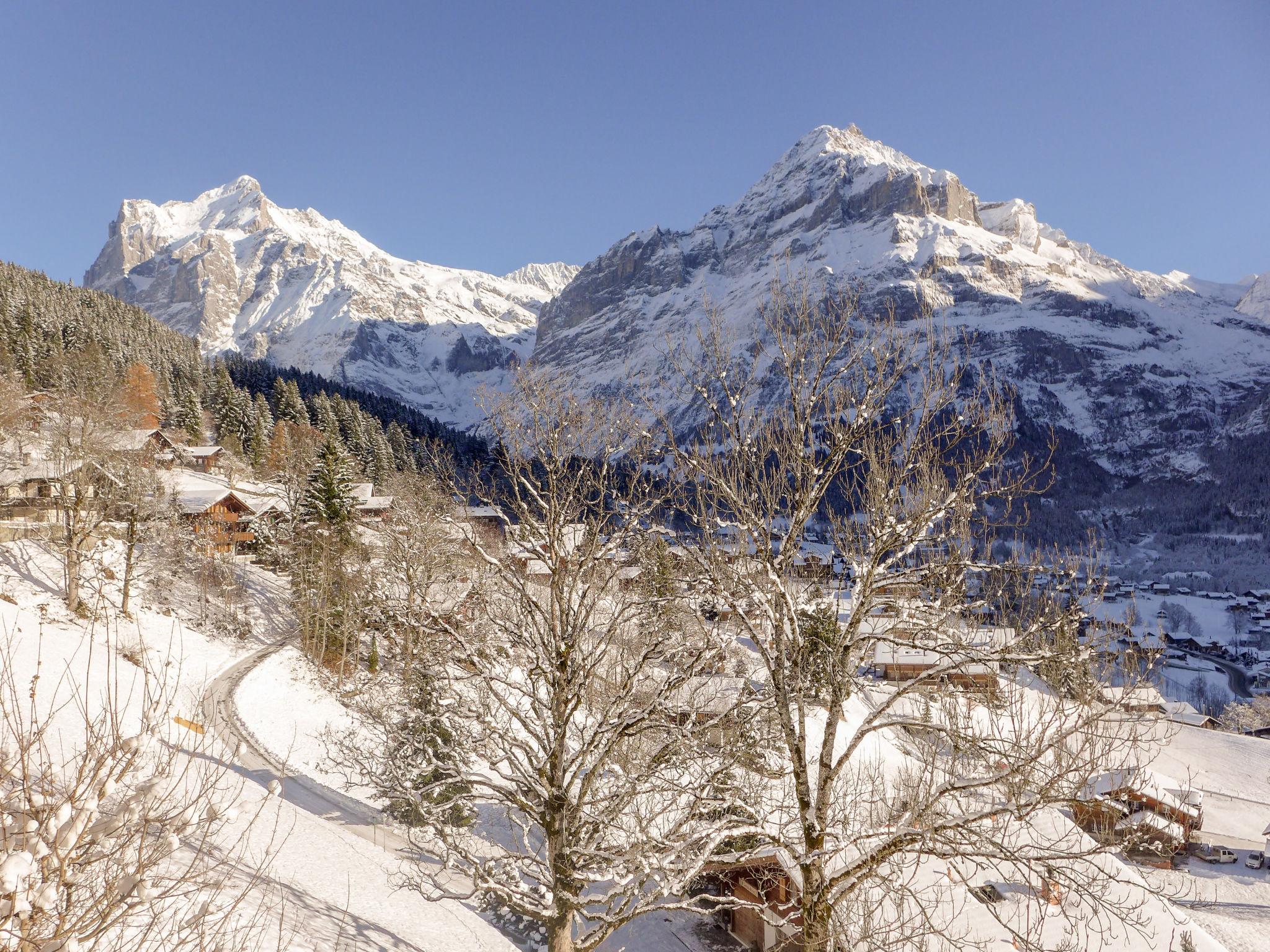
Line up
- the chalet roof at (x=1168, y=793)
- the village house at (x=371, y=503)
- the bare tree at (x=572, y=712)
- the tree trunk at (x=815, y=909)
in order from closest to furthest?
the tree trunk at (x=815, y=909) → the bare tree at (x=572, y=712) → the chalet roof at (x=1168, y=793) → the village house at (x=371, y=503)

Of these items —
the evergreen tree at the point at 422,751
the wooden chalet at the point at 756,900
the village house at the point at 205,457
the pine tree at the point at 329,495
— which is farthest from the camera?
the village house at the point at 205,457

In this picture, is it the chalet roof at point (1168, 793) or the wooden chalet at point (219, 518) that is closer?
the chalet roof at point (1168, 793)

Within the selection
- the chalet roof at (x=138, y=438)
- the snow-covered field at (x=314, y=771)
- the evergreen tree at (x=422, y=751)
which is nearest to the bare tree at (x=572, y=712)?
the snow-covered field at (x=314, y=771)

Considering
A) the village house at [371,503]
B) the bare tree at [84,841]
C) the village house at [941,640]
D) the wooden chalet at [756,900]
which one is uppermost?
the village house at [371,503]

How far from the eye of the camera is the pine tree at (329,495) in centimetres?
3556

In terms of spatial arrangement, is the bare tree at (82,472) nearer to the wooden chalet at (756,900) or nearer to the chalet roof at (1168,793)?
the wooden chalet at (756,900)

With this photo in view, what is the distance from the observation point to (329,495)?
1406 inches

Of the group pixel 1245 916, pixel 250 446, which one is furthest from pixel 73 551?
pixel 250 446

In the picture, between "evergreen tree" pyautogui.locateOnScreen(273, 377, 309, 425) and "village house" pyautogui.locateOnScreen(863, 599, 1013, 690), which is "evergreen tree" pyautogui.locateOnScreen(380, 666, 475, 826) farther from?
"evergreen tree" pyautogui.locateOnScreen(273, 377, 309, 425)

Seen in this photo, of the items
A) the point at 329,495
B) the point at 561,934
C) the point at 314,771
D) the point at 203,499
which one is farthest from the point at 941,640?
the point at 203,499

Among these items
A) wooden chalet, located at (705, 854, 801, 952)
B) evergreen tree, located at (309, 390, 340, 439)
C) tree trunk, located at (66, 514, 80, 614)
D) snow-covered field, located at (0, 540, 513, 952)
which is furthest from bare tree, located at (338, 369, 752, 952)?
A: evergreen tree, located at (309, 390, 340, 439)

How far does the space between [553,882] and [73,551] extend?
27.2 meters

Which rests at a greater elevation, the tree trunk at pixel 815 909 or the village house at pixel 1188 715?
Result: the tree trunk at pixel 815 909

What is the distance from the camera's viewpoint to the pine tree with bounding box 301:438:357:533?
35562mm
